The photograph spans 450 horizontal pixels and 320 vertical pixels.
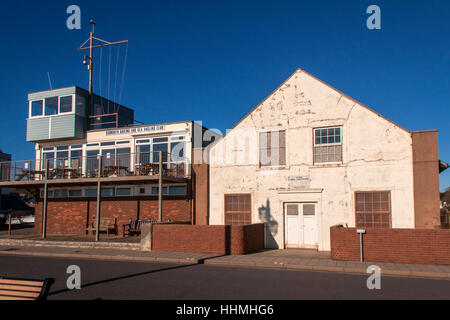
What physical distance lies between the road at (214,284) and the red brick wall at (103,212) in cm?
740

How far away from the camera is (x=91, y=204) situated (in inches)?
905

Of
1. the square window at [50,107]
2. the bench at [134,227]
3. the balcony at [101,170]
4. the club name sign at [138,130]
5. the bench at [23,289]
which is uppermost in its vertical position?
the square window at [50,107]

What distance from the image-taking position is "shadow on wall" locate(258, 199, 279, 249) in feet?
56.6

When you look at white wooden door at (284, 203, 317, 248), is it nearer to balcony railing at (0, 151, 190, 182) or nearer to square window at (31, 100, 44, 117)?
balcony railing at (0, 151, 190, 182)

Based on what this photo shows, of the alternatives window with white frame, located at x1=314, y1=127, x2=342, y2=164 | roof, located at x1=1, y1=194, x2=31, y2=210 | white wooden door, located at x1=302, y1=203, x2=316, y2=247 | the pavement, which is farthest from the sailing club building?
roof, located at x1=1, y1=194, x2=31, y2=210

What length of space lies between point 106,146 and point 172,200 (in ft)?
19.7

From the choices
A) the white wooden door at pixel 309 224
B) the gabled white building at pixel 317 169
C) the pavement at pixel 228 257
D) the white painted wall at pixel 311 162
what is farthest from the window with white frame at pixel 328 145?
the pavement at pixel 228 257

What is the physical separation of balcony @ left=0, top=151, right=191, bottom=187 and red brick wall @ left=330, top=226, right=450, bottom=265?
8.92m

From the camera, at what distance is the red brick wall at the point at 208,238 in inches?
600

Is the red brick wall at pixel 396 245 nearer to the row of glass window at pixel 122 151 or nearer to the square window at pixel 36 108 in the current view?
the row of glass window at pixel 122 151

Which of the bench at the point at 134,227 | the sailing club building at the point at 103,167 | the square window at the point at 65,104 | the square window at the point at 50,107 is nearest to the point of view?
the sailing club building at the point at 103,167

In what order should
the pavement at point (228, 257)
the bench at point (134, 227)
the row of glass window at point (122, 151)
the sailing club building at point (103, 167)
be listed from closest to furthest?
the pavement at point (228, 257)
the sailing club building at point (103, 167)
the bench at point (134, 227)
the row of glass window at point (122, 151)

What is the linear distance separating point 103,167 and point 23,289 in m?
16.2
